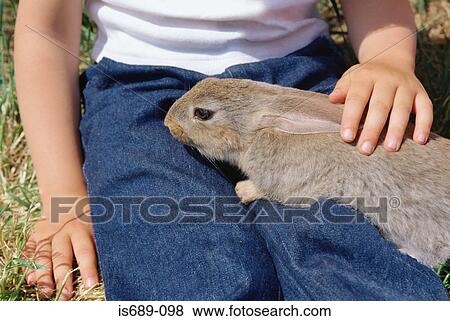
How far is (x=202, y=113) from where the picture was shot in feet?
6.59

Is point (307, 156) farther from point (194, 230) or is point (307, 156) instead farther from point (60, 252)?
point (60, 252)

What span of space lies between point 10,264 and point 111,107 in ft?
1.76

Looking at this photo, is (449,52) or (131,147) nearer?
(131,147)

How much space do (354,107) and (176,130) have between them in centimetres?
49

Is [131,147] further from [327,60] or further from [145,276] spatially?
[327,60]

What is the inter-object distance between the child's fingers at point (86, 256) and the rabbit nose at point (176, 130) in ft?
1.36

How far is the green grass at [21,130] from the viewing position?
6.86 feet

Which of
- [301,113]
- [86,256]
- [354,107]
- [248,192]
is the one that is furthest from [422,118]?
[86,256]

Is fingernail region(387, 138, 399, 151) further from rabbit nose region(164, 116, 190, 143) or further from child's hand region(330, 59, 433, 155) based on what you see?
rabbit nose region(164, 116, 190, 143)

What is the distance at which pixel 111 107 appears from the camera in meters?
2.19

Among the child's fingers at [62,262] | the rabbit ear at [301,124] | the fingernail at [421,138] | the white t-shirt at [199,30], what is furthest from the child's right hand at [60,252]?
the fingernail at [421,138]

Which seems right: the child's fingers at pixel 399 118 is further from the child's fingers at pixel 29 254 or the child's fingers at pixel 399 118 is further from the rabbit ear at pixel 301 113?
the child's fingers at pixel 29 254
